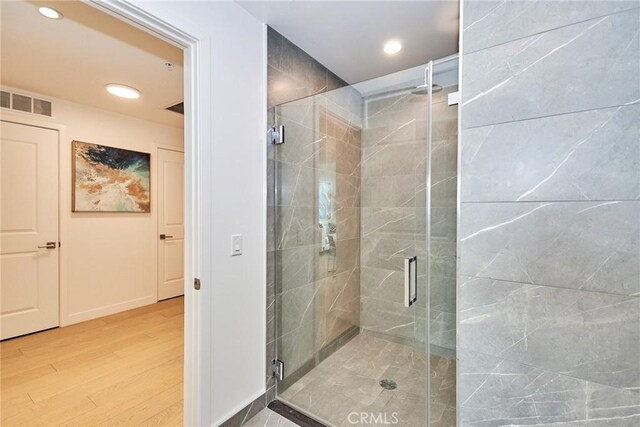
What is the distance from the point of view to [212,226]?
4.87 ft

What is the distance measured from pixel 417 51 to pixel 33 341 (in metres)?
4.25

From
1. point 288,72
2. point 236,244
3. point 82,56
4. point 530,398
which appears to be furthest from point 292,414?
point 82,56

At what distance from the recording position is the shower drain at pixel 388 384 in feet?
6.08

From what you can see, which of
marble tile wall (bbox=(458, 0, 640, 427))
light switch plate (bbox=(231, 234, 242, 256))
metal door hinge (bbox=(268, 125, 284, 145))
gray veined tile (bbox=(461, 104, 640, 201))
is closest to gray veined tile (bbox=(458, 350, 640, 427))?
marble tile wall (bbox=(458, 0, 640, 427))

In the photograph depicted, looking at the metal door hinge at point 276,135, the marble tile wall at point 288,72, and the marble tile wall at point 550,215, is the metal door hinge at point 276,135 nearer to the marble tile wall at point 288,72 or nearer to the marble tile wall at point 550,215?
the marble tile wall at point 288,72

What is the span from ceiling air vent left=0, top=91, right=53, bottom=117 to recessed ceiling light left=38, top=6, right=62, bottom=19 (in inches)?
64.8

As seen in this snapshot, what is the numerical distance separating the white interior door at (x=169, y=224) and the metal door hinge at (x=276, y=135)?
2.65 m

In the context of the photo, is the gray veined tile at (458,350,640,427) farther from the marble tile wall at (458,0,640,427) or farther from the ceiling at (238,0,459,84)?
the ceiling at (238,0,459,84)

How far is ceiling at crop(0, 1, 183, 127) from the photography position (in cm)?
166

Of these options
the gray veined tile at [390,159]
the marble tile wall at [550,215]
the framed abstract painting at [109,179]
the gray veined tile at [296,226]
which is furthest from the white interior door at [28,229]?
the marble tile wall at [550,215]

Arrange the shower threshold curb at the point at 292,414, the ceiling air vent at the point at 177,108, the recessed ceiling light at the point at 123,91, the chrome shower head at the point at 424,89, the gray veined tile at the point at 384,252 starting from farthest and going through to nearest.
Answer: the ceiling air vent at the point at 177,108 < the recessed ceiling light at the point at 123,91 < the gray veined tile at the point at 384,252 < the shower threshold curb at the point at 292,414 < the chrome shower head at the point at 424,89

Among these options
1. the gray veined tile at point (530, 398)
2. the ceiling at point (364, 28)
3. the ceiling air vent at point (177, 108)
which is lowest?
the gray veined tile at point (530, 398)

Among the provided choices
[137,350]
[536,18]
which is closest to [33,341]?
[137,350]

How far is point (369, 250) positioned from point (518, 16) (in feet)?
5.76
